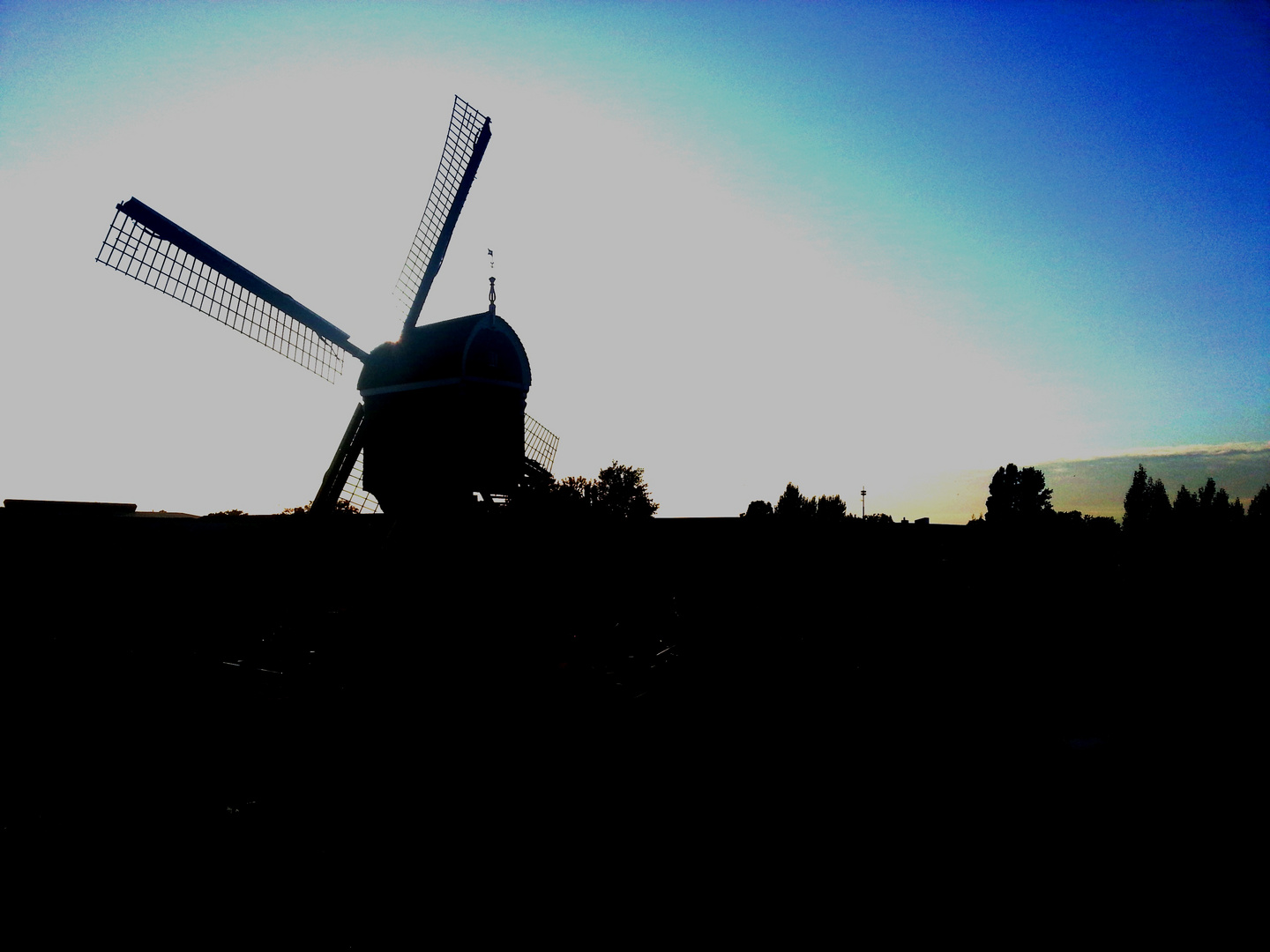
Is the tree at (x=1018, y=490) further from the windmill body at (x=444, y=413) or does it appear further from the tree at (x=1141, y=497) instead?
the windmill body at (x=444, y=413)

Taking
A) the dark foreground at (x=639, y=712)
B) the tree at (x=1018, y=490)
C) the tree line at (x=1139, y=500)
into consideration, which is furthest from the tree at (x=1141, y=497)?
the dark foreground at (x=639, y=712)

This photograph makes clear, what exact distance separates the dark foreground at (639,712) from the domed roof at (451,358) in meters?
3.11

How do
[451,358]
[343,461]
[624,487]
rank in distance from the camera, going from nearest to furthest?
[451,358] → [343,461] → [624,487]

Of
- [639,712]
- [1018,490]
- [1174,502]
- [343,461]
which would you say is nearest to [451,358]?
[343,461]

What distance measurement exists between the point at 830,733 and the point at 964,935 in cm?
278

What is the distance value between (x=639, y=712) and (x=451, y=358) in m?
8.31

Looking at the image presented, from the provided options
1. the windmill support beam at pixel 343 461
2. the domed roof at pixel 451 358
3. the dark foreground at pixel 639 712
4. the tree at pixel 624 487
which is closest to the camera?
the dark foreground at pixel 639 712

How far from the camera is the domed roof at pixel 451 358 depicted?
12.6 metres

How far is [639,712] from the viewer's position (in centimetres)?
711

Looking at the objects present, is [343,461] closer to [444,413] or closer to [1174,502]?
[444,413]

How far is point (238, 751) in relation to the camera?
7.66 m

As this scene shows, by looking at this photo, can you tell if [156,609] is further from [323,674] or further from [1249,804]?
[1249,804]

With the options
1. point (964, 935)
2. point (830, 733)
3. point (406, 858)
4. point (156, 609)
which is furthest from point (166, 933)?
point (156, 609)

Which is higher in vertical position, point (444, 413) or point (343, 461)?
point (444, 413)
